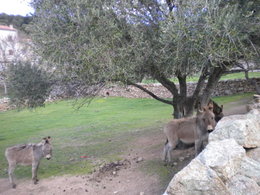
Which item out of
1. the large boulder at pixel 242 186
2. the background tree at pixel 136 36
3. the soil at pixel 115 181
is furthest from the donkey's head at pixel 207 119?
the large boulder at pixel 242 186

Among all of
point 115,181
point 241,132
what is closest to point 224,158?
point 241,132

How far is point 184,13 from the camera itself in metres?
6.71

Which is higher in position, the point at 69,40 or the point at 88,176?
the point at 69,40

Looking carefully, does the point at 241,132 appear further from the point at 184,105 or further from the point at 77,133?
the point at 77,133

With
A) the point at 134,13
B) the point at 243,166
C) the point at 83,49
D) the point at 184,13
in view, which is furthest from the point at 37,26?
the point at 243,166

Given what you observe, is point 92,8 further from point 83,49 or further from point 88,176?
point 88,176

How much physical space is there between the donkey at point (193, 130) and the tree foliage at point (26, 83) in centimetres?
419

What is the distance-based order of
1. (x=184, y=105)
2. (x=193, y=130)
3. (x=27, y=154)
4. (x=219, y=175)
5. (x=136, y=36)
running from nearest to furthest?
1. (x=219, y=175)
2. (x=136, y=36)
3. (x=193, y=130)
4. (x=27, y=154)
5. (x=184, y=105)

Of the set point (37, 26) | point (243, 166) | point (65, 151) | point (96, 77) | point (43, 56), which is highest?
point (37, 26)

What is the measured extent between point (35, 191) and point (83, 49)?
4434 millimetres

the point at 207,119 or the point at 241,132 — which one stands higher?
the point at 241,132

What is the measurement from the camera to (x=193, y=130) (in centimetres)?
807

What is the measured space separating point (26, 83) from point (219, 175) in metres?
6.68

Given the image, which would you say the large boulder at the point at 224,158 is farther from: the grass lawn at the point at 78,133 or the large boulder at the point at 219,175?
the grass lawn at the point at 78,133
